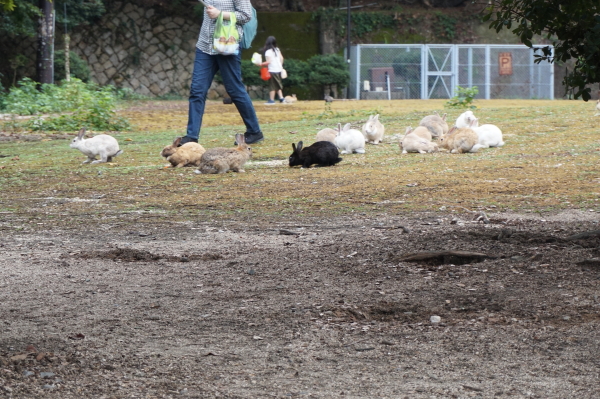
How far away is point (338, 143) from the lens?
11.5 m

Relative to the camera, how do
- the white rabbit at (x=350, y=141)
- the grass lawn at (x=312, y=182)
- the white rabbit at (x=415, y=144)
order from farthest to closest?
the white rabbit at (x=350, y=141) < the white rabbit at (x=415, y=144) < the grass lawn at (x=312, y=182)

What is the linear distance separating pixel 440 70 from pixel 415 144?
74.0 feet

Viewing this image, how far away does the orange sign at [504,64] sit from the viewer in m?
32.9

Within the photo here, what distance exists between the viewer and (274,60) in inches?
1093

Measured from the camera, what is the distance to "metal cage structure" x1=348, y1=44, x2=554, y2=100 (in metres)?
32.6

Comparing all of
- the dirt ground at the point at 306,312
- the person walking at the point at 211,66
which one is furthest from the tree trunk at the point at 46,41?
the dirt ground at the point at 306,312

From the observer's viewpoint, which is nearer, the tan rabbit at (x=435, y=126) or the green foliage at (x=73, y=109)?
the tan rabbit at (x=435, y=126)

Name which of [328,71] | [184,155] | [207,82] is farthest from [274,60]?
[184,155]

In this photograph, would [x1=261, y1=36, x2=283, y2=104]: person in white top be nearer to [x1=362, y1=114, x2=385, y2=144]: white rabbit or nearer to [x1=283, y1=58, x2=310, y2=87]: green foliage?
[x1=283, y1=58, x2=310, y2=87]: green foliage

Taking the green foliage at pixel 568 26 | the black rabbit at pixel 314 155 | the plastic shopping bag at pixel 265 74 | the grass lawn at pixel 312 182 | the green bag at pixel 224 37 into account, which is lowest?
the grass lawn at pixel 312 182

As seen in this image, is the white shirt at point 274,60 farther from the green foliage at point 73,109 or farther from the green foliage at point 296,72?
the green foliage at point 73,109

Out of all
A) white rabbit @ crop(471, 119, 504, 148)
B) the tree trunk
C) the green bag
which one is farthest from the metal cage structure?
the green bag

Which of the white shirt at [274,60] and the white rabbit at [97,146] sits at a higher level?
the white shirt at [274,60]

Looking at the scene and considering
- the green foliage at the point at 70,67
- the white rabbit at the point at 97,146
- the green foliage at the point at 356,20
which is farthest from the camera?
the green foliage at the point at 356,20
